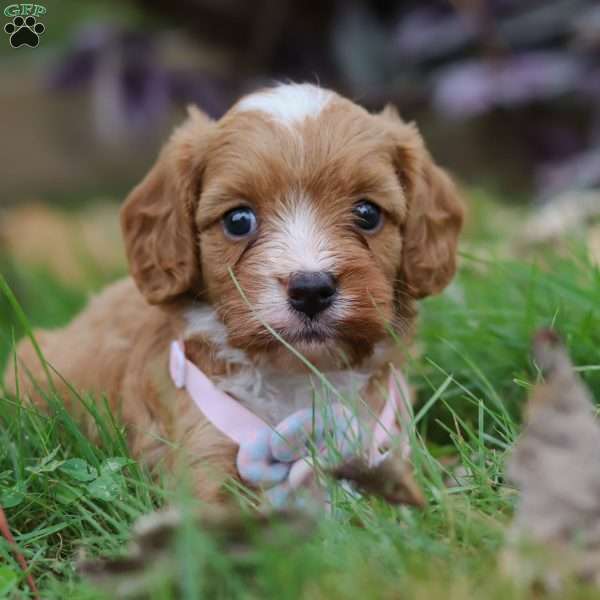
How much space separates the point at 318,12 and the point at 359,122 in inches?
276

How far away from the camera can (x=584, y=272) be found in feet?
15.0

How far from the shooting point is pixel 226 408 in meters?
3.56

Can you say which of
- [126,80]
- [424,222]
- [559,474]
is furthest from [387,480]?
[126,80]

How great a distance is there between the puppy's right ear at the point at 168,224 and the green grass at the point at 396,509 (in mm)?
581

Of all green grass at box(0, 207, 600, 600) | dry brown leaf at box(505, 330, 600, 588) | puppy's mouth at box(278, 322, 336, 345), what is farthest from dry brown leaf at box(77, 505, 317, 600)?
puppy's mouth at box(278, 322, 336, 345)

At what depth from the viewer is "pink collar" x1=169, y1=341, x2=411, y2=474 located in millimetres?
3531

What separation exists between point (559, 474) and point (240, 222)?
5.39ft

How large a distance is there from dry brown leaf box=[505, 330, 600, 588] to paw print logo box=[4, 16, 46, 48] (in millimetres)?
3072

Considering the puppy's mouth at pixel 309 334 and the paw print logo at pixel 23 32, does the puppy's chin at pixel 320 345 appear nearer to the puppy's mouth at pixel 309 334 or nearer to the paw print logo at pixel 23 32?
the puppy's mouth at pixel 309 334

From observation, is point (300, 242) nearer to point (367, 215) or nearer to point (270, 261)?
point (270, 261)

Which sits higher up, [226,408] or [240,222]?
[240,222]

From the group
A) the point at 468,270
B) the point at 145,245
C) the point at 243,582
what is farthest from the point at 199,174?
the point at 468,270

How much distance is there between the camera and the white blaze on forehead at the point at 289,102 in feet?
11.8

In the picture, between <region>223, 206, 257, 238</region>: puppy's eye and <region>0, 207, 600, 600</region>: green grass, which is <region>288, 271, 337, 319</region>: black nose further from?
<region>0, 207, 600, 600</region>: green grass
